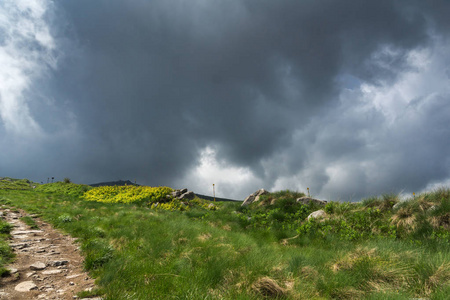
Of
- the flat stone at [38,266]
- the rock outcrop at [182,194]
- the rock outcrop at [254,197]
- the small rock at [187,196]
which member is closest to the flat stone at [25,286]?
the flat stone at [38,266]

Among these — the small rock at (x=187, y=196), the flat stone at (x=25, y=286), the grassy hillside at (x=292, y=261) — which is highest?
the small rock at (x=187, y=196)

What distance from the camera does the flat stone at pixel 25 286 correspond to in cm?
456

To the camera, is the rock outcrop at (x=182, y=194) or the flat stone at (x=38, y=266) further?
the rock outcrop at (x=182, y=194)

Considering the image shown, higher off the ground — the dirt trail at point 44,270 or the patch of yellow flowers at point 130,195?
the patch of yellow flowers at point 130,195

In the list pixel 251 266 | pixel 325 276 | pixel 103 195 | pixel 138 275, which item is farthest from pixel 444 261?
pixel 103 195

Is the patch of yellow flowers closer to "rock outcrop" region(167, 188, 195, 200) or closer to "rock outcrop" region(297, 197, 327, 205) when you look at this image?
"rock outcrop" region(167, 188, 195, 200)

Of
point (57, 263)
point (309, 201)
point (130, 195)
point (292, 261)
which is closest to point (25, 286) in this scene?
point (57, 263)

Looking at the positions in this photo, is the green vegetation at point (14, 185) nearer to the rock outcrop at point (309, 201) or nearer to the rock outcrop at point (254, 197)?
the rock outcrop at point (254, 197)

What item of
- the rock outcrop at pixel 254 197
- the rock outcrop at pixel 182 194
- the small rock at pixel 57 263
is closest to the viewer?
→ the small rock at pixel 57 263

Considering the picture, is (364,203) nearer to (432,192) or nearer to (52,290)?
(432,192)

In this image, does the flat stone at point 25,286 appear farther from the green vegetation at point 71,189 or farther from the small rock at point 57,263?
the green vegetation at point 71,189

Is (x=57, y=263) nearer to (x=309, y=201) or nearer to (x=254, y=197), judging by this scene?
(x=309, y=201)

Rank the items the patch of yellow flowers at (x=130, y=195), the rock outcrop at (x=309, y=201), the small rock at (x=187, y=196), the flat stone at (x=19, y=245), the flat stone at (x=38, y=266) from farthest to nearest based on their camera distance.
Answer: the small rock at (x=187, y=196) < the patch of yellow flowers at (x=130, y=195) < the rock outcrop at (x=309, y=201) < the flat stone at (x=19, y=245) < the flat stone at (x=38, y=266)

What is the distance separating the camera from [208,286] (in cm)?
402
